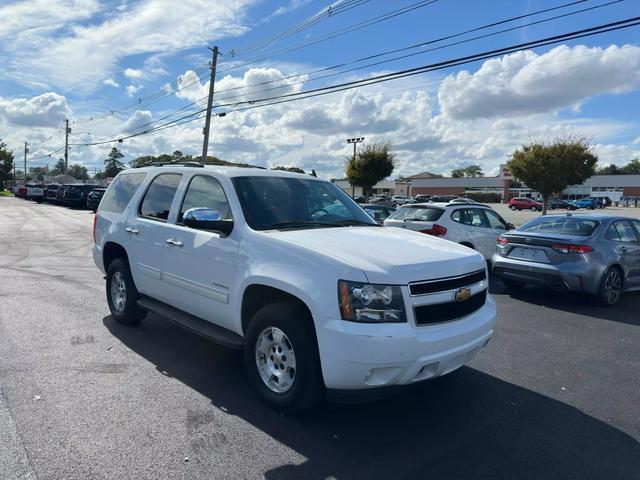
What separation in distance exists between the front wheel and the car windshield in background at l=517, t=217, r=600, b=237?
0.72m

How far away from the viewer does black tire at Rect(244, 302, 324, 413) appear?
358 centimetres

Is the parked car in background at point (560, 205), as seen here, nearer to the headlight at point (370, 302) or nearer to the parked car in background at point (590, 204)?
the parked car in background at point (590, 204)

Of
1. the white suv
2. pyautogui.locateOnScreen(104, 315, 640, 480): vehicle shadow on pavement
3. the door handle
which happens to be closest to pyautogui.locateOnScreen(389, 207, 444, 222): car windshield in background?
the white suv

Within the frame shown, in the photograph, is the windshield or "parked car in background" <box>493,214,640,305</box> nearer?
the windshield

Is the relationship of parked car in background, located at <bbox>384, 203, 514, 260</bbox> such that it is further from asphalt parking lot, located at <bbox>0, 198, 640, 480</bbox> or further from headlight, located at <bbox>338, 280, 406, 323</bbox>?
headlight, located at <bbox>338, 280, 406, 323</bbox>

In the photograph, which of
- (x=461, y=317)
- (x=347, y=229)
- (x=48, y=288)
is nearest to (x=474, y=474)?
(x=461, y=317)

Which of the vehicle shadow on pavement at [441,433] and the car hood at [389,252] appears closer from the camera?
the vehicle shadow on pavement at [441,433]

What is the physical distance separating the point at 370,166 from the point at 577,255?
33647 millimetres

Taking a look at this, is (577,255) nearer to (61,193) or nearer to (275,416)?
(275,416)

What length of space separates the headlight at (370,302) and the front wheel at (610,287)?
5.78 metres

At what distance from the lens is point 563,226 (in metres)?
8.43

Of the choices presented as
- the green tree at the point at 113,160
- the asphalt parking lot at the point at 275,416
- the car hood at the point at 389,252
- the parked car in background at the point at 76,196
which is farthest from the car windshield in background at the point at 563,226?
the green tree at the point at 113,160

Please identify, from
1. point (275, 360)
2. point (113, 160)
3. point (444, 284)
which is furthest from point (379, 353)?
point (113, 160)

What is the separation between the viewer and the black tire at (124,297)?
587 cm
